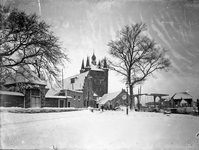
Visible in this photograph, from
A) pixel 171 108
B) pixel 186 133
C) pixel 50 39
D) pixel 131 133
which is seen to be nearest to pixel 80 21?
pixel 50 39

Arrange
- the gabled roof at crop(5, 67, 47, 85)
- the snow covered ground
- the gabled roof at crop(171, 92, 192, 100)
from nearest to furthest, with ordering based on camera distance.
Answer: the snow covered ground < the gabled roof at crop(5, 67, 47, 85) < the gabled roof at crop(171, 92, 192, 100)

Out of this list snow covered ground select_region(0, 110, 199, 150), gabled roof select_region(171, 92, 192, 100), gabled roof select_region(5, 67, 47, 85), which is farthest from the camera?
gabled roof select_region(171, 92, 192, 100)

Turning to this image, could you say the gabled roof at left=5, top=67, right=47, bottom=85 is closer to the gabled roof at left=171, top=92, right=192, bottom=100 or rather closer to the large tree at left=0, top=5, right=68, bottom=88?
the large tree at left=0, top=5, right=68, bottom=88

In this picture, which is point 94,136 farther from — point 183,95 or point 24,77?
point 183,95

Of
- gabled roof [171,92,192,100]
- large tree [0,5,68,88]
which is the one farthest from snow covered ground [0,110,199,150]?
large tree [0,5,68,88]

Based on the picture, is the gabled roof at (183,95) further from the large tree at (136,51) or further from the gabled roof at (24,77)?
the gabled roof at (24,77)

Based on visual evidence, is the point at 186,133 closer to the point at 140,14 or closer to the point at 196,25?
the point at 196,25

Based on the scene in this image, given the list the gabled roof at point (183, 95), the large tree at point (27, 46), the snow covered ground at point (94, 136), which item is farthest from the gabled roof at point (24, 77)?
the gabled roof at point (183, 95)

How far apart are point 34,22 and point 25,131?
11.8 feet

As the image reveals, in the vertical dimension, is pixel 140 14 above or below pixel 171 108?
above

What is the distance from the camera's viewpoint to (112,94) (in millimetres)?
32156

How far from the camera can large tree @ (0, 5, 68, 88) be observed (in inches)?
199

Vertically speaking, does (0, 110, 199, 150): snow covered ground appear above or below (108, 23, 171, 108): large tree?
below

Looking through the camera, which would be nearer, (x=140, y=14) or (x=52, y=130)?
(x=52, y=130)
